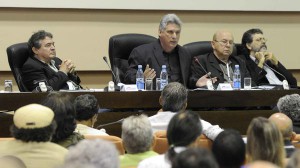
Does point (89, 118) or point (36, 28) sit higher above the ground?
point (36, 28)

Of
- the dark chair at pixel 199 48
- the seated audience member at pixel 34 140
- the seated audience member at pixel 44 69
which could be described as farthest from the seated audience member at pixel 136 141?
the dark chair at pixel 199 48

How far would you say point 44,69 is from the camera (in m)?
5.48

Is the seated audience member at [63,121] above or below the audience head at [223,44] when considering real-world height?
below

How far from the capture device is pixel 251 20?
738 cm

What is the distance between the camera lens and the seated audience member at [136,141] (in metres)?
Result: 2.86

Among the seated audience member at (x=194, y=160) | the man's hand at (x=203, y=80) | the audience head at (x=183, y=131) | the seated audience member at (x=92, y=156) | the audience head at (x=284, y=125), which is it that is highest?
the seated audience member at (x=194, y=160)

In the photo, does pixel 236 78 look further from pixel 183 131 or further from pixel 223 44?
pixel 183 131

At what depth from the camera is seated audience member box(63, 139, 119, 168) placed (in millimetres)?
2070

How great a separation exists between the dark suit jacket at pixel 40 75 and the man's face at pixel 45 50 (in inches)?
2.5

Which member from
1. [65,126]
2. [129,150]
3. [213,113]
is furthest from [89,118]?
[213,113]

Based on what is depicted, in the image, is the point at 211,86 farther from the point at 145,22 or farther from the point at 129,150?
the point at 129,150

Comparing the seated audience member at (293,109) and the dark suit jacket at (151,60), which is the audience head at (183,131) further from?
the dark suit jacket at (151,60)

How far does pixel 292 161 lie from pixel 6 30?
532cm

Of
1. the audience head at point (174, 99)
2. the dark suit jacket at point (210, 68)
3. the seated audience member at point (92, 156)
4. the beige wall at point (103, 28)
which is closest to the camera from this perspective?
the seated audience member at point (92, 156)
